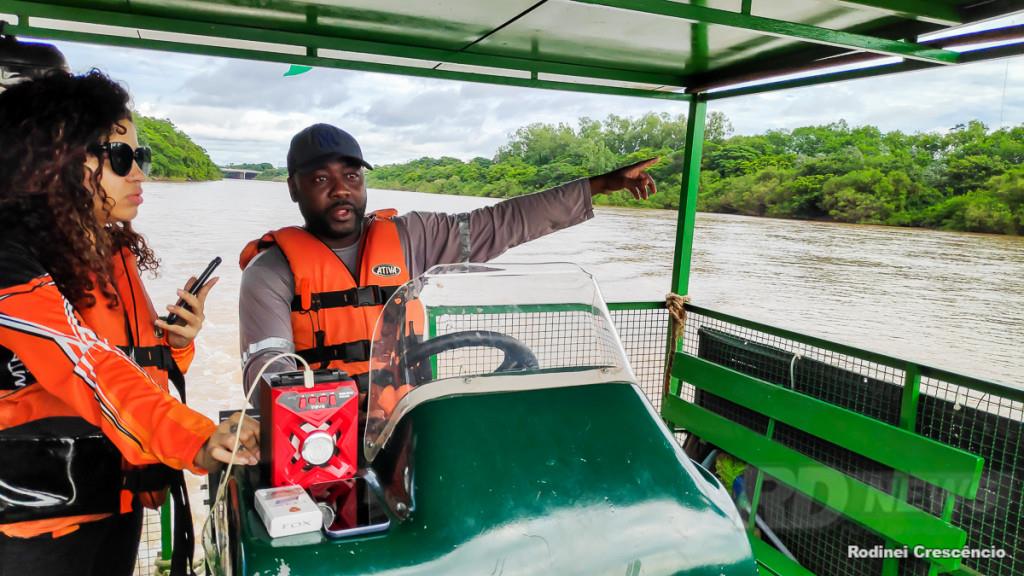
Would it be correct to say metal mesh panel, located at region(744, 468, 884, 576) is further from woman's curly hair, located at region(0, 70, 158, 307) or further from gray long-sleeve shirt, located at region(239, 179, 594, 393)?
woman's curly hair, located at region(0, 70, 158, 307)

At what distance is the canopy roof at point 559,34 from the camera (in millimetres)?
2639

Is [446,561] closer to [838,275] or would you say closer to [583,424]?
[583,424]

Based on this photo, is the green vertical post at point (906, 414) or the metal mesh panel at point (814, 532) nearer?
the green vertical post at point (906, 414)

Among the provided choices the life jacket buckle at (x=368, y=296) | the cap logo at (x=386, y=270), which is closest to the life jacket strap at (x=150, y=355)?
the life jacket buckle at (x=368, y=296)

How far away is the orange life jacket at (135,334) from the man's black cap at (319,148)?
87 cm

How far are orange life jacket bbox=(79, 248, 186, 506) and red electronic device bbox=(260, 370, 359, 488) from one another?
1.95ft

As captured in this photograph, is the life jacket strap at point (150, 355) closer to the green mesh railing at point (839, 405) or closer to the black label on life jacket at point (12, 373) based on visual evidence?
the black label on life jacket at point (12, 373)

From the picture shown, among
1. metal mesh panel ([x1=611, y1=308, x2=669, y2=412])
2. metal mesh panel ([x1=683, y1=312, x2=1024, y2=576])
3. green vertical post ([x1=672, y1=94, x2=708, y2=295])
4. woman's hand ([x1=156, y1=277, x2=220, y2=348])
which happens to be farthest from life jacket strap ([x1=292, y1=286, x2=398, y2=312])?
green vertical post ([x1=672, y1=94, x2=708, y2=295])

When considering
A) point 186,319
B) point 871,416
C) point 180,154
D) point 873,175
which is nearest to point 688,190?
point 871,416

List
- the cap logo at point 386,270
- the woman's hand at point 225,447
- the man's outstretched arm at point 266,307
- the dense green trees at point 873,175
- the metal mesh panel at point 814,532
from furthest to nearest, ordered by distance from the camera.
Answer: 1. the dense green trees at point 873,175
2. the metal mesh panel at point 814,532
3. the cap logo at point 386,270
4. the man's outstretched arm at point 266,307
5. the woman's hand at point 225,447

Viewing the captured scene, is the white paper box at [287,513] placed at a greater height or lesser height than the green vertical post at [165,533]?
greater

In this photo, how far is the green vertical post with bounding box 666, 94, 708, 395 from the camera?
159 inches

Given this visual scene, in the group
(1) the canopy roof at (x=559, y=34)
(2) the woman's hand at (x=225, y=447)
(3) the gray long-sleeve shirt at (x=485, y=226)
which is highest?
(1) the canopy roof at (x=559, y=34)

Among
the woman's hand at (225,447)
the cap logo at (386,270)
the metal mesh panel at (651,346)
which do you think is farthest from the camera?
the metal mesh panel at (651,346)
